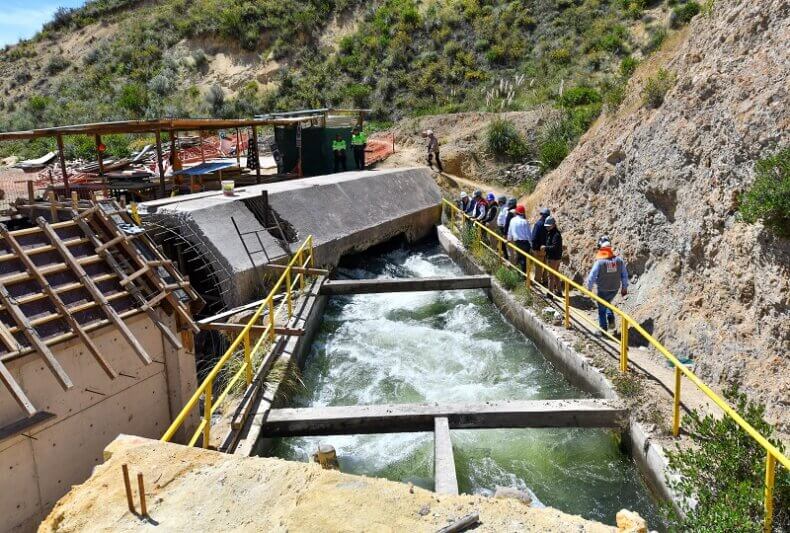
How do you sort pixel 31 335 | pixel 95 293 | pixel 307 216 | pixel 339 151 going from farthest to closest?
1. pixel 339 151
2. pixel 307 216
3. pixel 95 293
4. pixel 31 335

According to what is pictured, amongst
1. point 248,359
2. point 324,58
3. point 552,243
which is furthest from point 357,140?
point 324,58

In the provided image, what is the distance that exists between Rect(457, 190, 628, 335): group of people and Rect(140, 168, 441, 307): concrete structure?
243 cm

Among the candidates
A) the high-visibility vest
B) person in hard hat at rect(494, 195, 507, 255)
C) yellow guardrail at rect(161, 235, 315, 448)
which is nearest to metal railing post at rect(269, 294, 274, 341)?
yellow guardrail at rect(161, 235, 315, 448)

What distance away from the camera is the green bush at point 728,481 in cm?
450

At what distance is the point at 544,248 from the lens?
11969mm

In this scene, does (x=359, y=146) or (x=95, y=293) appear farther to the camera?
(x=359, y=146)

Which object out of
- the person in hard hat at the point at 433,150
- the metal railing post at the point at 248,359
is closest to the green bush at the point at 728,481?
the metal railing post at the point at 248,359

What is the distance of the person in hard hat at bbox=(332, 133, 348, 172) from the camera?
2094cm

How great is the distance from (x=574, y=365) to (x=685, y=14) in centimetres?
2218

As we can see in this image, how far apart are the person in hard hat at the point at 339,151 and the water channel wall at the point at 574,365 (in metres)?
7.38

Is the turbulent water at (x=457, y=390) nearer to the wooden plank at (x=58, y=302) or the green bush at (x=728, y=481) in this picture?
the green bush at (x=728, y=481)

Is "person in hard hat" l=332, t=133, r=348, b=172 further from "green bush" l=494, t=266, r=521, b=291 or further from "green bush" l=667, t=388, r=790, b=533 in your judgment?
"green bush" l=667, t=388, r=790, b=533

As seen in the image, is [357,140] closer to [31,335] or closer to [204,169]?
[204,169]

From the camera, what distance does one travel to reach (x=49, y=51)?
4953cm
